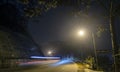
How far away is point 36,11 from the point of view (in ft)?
48.2

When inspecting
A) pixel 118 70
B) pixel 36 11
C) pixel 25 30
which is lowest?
pixel 118 70

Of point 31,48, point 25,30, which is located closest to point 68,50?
point 25,30

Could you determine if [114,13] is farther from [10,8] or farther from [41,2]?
[10,8]

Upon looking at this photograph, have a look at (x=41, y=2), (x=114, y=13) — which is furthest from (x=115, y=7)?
(x=41, y=2)

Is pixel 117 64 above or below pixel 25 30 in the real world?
below

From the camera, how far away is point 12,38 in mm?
89812

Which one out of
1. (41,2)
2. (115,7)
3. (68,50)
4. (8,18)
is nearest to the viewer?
(41,2)

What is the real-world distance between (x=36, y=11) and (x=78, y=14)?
4104mm

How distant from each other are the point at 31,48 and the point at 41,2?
87584 mm

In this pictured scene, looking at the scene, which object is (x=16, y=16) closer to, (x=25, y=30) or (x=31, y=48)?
(x=25, y=30)

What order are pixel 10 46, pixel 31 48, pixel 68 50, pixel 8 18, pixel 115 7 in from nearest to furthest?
pixel 115 7 < pixel 10 46 < pixel 31 48 < pixel 8 18 < pixel 68 50

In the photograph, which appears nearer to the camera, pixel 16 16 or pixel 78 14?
pixel 78 14

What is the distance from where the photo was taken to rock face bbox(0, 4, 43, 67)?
237 ft

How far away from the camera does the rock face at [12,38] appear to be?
237 feet
